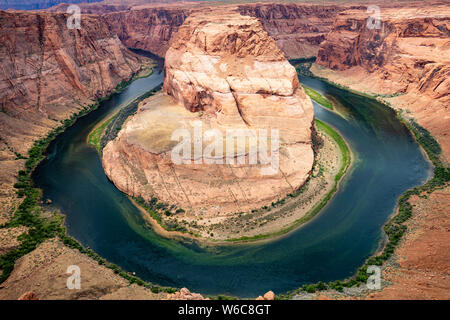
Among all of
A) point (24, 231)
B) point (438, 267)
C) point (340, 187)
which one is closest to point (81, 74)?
point (24, 231)

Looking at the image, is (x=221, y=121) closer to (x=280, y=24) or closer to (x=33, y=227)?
(x=33, y=227)

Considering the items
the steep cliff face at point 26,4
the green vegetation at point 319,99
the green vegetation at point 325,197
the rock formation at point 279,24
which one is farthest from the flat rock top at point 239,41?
the steep cliff face at point 26,4

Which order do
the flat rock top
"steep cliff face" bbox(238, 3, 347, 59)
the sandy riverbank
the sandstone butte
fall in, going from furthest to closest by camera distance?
"steep cliff face" bbox(238, 3, 347, 59)
the flat rock top
the sandstone butte
the sandy riverbank

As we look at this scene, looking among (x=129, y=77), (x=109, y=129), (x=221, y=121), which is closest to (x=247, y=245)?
(x=221, y=121)

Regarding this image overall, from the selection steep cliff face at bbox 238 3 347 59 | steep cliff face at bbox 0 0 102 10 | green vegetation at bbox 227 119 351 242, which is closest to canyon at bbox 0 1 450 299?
green vegetation at bbox 227 119 351 242

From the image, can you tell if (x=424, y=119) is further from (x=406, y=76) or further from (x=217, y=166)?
(x=217, y=166)

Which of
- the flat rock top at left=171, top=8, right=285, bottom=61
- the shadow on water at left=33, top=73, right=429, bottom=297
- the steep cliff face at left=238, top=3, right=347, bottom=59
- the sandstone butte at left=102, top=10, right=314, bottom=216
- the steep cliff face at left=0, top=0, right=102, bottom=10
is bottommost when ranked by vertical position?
the shadow on water at left=33, top=73, right=429, bottom=297

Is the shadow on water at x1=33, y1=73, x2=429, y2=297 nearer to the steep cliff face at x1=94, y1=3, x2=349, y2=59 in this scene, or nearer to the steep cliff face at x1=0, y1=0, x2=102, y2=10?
the steep cliff face at x1=94, y1=3, x2=349, y2=59
